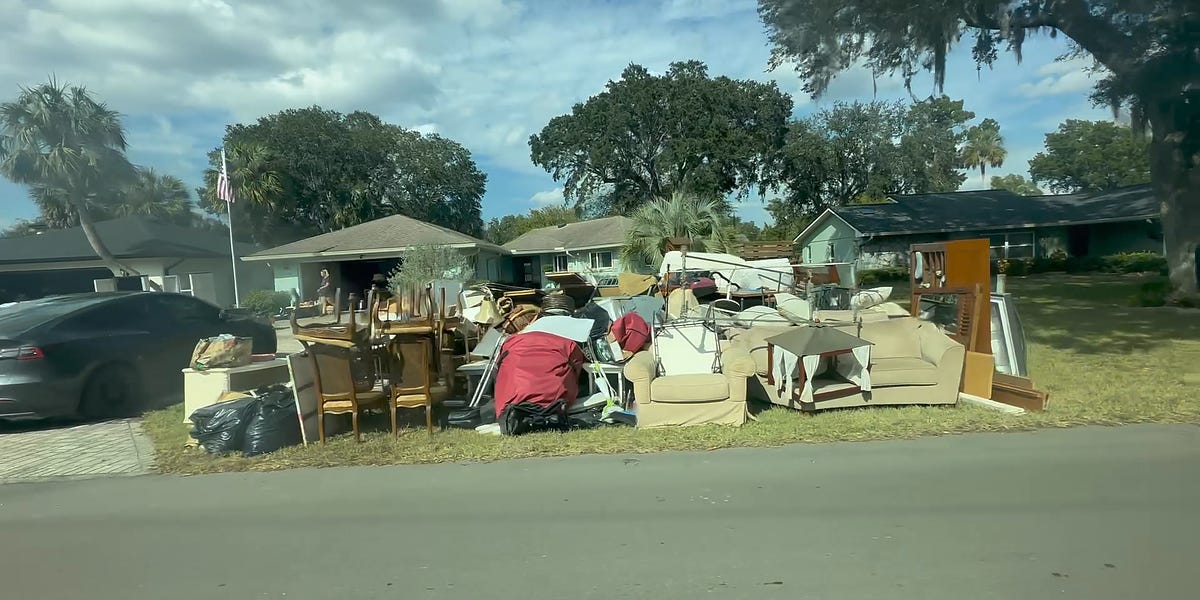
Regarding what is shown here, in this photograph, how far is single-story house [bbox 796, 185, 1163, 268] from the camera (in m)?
32.1

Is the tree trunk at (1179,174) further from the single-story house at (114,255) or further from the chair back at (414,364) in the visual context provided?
the single-story house at (114,255)

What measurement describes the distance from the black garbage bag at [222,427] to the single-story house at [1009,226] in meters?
28.6

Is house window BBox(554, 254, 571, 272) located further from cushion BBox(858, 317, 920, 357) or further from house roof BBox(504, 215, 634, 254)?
cushion BBox(858, 317, 920, 357)

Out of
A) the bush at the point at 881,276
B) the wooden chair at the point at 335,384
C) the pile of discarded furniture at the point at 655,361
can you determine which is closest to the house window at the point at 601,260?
the bush at the point at 881,276

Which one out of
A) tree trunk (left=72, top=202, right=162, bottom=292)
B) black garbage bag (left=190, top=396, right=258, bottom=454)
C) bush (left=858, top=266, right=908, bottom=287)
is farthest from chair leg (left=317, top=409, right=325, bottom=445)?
bush (left=858, top=266, right=908, bottom=287)

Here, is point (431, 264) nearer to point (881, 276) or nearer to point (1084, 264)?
point (881, 276)

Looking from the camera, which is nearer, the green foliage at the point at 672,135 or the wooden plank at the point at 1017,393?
the wooden plank at the point at 1017,393

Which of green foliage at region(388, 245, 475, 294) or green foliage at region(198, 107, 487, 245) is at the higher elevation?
green foliage at region(198, 107, 487, 245)

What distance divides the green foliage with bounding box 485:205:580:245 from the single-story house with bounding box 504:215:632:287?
79.1 feet

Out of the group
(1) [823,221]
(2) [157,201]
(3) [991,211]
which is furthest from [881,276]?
(2) [157,201]

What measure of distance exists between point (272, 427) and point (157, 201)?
40.7 meters

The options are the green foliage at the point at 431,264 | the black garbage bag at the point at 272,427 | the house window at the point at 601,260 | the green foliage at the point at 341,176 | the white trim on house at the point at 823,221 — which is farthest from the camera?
the green foliage at the point at 341,176

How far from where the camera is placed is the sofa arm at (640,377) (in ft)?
23.3

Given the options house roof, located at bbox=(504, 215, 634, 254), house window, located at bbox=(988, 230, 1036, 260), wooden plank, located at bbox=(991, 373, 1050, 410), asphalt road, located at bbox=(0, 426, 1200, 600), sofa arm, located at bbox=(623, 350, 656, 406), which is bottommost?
asphalt road, located at bbox=(0, 426, 1200, 600)
